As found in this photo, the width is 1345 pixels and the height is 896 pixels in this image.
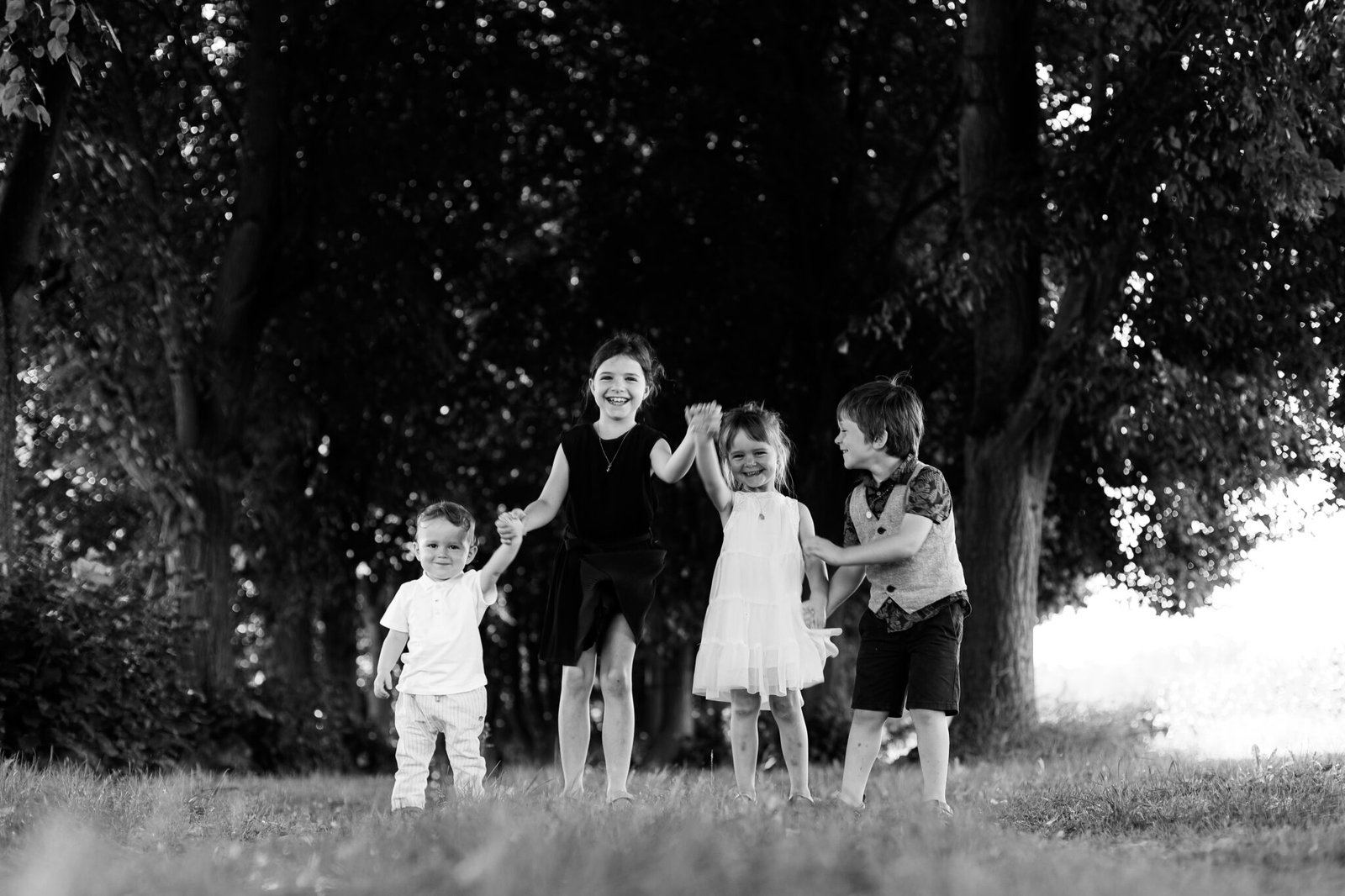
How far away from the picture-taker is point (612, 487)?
22.6 feet

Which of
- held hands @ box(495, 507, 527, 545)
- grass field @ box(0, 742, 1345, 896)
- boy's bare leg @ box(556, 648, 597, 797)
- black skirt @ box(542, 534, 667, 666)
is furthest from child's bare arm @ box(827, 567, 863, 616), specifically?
held hands @ box(495, 507, 527, 545)

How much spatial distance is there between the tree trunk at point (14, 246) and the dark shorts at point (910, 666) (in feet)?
21.6

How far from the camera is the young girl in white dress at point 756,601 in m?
6.27

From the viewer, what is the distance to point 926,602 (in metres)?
6.23

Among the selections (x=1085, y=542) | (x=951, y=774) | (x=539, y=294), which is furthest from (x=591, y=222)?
(x=951, y=774)

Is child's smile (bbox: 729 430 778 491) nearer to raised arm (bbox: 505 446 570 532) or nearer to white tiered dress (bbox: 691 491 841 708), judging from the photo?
white tiered dress (bbox: 691 491 841 708)

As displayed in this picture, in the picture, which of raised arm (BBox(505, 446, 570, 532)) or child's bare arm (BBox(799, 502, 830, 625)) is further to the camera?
raised arm (BBox(505, 446, 570, 532))

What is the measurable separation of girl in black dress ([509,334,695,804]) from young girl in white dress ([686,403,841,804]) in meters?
0.33

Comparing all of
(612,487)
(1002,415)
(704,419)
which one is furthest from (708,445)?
(1002,415)

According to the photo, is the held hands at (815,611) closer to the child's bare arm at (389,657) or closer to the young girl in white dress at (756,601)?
the young girl in white dress at (756,601)

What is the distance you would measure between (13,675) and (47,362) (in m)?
7.00

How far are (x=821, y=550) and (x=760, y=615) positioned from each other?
1.28 ft

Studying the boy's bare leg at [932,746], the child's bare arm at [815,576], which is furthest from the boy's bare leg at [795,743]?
the boy's bare leg at [932,746]

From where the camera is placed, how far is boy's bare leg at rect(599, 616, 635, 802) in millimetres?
6637
